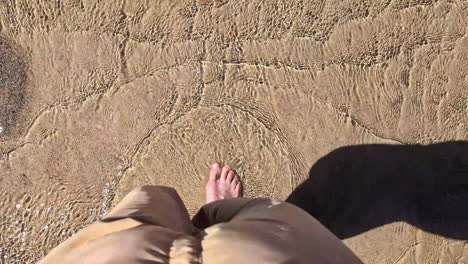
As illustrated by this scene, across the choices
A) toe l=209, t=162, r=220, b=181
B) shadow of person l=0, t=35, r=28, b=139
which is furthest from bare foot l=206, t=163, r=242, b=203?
shadow of person l=0, t=35, r=28, b=139

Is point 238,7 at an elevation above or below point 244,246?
above

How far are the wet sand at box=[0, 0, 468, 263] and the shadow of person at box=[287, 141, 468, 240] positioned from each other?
5 centimetres

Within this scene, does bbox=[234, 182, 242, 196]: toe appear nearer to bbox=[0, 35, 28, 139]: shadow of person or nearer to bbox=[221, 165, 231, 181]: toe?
bbox=[221, 165, 231, 181]: toe

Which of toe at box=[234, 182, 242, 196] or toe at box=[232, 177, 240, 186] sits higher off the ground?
toe at box=[232, 177, 240, 186]

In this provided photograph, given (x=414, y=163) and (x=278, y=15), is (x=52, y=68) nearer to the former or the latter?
(x=278, y=15)

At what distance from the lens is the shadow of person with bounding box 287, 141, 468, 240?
2.04m

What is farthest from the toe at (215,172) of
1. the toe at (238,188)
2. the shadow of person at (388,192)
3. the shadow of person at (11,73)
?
the shadow of person at (11,73)

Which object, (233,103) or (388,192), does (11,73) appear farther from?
(388,192)

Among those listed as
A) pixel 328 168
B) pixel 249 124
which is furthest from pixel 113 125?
pixel 328 168

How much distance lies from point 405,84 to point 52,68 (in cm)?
162

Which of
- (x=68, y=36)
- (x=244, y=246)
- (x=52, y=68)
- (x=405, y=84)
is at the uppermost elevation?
(x=68, y=36)

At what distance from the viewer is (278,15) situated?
6.73 feet

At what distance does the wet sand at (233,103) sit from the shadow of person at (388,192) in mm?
46

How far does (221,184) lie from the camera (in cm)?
200
